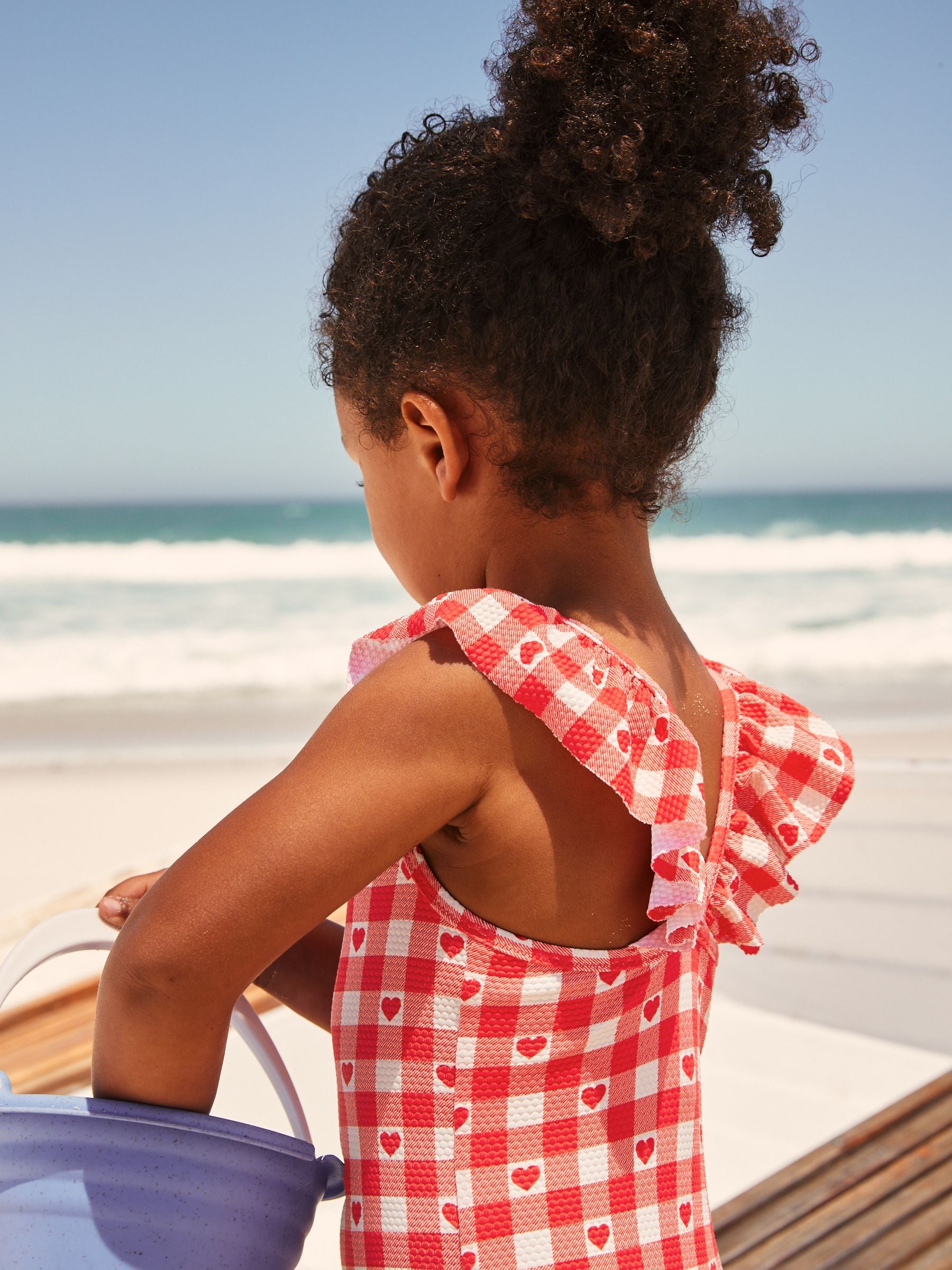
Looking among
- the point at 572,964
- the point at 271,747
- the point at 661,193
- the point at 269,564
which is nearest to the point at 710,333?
the point at 661,193

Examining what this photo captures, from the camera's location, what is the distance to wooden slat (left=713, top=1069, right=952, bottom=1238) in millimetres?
1221

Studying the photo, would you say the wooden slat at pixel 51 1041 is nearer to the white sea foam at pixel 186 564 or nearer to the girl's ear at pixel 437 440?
the girl's ear at pixel 437 440

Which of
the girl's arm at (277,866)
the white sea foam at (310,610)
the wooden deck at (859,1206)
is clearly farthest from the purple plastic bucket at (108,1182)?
the white sea foam at (310,610)

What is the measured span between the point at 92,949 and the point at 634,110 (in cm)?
57

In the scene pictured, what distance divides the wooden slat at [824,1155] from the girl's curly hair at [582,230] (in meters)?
0.92

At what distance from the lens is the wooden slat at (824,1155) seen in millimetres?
1221

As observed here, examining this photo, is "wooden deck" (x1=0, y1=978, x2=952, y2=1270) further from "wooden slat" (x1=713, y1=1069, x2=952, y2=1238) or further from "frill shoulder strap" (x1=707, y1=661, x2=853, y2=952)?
"frill shoulder strap" (x1=707, y1=661, x2=853, y2=952)

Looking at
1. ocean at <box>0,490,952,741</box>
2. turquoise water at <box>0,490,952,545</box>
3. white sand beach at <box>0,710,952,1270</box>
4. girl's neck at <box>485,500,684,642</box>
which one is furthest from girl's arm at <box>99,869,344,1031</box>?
turquoise water at <box>0,490,952,545</box>

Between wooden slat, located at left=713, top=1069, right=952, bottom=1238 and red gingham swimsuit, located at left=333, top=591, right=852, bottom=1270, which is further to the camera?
wooden slat, located at left=713, top=1069, right=952, bottom=1238

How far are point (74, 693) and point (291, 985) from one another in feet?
18.0

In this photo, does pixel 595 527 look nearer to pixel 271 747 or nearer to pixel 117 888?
pixel 117 888

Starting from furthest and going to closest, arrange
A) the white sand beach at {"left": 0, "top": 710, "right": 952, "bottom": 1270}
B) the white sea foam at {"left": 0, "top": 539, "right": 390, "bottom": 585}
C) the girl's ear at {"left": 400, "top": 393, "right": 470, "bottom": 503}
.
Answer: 1. the white sea foam at {"left": 0, "top": 539, "right": 390, "bottom": 585}
2. the white sand beach at {"left": 0, "top": 710, "right": 952, "bottom": 1270}
3. the girl's ear at {"left": 400, "top": 393, "right": 470, "bottom": 503}

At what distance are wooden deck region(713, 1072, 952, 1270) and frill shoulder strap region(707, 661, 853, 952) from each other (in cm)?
62

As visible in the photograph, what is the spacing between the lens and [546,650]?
20.8 inches
